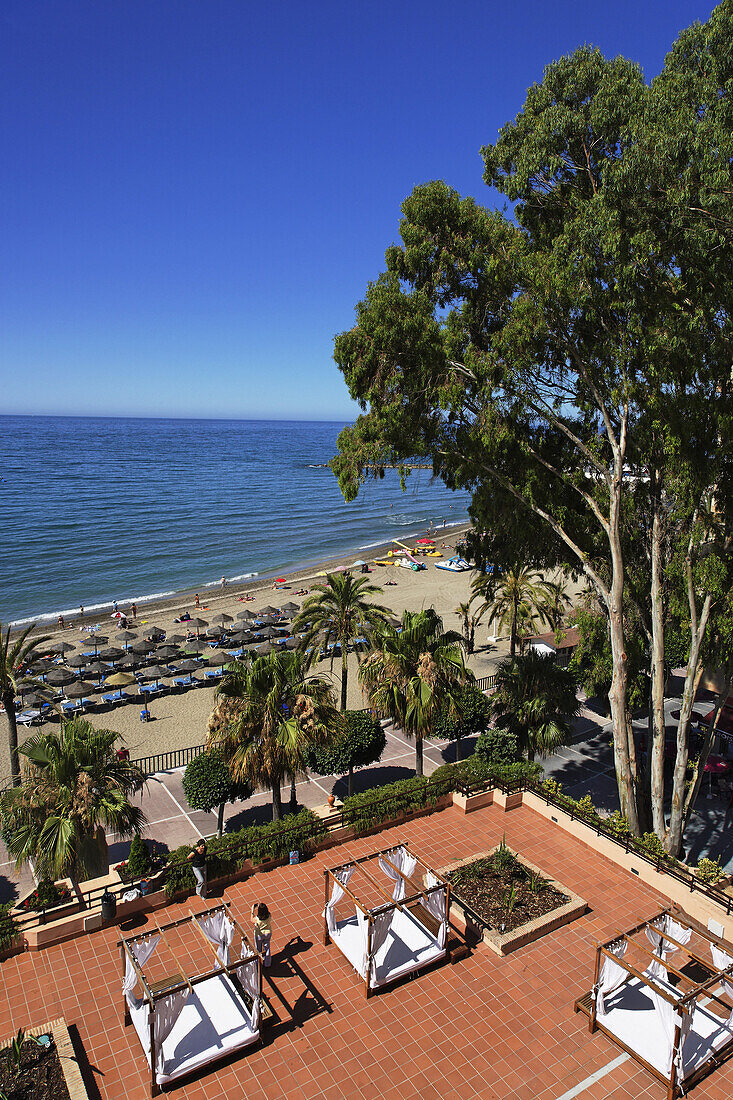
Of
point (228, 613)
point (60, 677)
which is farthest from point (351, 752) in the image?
point (228, 613)

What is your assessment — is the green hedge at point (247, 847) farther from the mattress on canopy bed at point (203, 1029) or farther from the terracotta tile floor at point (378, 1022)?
the mattress on canopy bed at point (203, 1029)

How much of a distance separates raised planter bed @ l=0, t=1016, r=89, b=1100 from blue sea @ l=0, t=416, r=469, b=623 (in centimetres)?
1334

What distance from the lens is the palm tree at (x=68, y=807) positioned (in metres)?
11.5

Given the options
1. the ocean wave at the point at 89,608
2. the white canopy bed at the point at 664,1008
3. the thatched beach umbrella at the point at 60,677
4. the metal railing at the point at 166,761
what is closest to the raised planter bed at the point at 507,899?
the white canopy bed at the point at 664,1008

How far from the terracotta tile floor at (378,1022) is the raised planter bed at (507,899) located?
0.79 ft

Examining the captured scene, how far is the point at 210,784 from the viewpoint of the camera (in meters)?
15.8

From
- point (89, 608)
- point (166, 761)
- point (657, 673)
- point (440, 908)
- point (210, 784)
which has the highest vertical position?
point (657, 673)

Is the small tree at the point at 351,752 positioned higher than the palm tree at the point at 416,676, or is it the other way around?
the palm tree at the point at 416,676

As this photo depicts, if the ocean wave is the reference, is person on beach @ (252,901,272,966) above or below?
above

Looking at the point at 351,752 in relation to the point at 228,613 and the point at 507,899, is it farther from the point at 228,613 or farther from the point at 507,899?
the point at 228,613

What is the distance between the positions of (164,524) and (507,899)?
64.1 m

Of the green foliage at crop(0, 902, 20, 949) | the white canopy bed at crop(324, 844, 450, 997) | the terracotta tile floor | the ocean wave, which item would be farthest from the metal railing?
the ocean wave

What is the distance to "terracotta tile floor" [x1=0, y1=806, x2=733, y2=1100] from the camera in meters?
8.01

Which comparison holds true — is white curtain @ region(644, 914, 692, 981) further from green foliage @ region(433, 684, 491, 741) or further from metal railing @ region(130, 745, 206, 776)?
metal railing @ region(130, 745, 206, 776)
